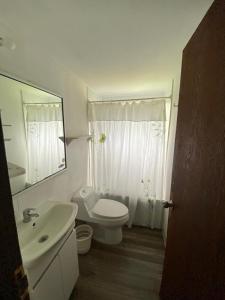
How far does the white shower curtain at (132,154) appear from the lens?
2076 mm

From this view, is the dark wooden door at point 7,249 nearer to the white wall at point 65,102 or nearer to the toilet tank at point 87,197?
the white wall at point 65,102

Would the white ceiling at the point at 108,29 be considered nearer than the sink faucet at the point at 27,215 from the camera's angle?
Yes

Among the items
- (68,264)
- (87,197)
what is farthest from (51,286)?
(87,197)

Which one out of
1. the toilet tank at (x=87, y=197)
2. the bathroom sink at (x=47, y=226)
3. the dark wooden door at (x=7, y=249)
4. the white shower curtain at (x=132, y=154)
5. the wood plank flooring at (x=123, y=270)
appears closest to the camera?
the dark wooden door at (x=7, y=249)

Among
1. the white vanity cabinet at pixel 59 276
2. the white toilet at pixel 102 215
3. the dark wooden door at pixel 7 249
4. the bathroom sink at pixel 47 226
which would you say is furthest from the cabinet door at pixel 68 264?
the dark wooden door at pixel 7 249

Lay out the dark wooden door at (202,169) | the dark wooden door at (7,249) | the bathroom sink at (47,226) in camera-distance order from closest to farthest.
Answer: the dark wooden door at (7,249) < the dark wooden door at (202,169) < the bathroom sink at (47,226)

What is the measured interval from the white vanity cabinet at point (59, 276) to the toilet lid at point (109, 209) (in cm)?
59

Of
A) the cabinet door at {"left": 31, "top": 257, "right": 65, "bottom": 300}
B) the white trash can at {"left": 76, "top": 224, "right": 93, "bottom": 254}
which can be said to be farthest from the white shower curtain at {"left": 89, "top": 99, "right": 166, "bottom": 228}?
the cabinet door at {"left": 31, "top": 257, "right": 65, "bottom": 300}

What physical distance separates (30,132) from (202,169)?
126 centimetres

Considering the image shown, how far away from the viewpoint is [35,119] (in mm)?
1282

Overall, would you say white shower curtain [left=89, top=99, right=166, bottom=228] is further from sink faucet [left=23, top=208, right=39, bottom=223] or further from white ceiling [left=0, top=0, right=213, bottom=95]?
sink faucet [left=23, top=208, right=39, bottom=223]

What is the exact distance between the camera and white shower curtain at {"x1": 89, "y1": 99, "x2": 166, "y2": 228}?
6.81 feet

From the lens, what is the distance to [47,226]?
4.23ft

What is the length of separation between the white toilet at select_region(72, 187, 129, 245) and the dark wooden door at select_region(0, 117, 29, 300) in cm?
137
